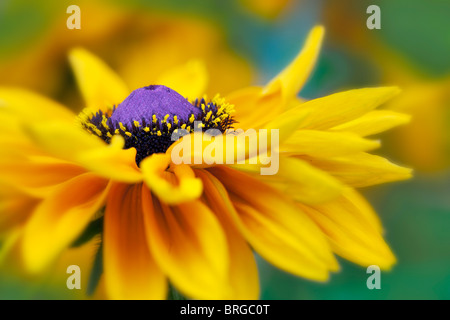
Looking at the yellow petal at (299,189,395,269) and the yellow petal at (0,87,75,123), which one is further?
the yellow petal at (0,87,75,123)

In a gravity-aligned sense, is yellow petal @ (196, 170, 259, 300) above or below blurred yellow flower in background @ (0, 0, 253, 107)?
below

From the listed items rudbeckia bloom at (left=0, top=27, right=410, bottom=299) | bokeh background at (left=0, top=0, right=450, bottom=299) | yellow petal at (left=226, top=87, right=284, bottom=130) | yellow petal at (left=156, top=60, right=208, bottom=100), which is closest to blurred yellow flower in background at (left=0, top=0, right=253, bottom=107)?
bokeh background at (left=0, top=0, right=450, bottom=299)

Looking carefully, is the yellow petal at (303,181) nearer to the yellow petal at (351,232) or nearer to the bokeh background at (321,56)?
the yellow petal at (351,232)

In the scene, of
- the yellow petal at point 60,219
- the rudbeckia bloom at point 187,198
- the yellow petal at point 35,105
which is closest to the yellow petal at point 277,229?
the rudbeckia bloom at point 187,198

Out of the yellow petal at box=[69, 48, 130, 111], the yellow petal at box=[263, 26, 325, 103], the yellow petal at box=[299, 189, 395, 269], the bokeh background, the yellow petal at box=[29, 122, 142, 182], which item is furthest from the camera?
the bokeh background

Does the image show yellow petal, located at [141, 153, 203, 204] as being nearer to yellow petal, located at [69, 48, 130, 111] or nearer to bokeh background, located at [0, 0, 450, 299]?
yellow petal, located at [69, 48, 130, 111]
